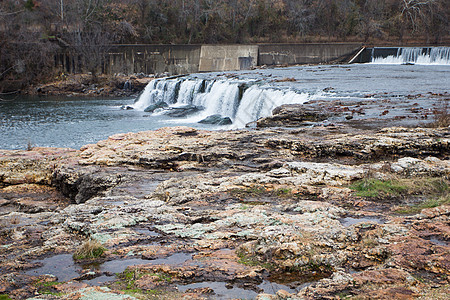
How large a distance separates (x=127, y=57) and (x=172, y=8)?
1021cm

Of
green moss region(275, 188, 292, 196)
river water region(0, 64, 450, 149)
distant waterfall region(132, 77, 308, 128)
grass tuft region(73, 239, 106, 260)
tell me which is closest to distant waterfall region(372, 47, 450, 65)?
river water region(0, 64, 450, 149)

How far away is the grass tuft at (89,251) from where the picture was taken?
335 cm

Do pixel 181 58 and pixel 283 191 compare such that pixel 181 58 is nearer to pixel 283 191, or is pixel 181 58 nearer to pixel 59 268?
pixel 283 191

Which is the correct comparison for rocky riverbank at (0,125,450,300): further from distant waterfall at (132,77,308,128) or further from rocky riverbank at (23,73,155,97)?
rocky riverbank at (23,73,155,97)

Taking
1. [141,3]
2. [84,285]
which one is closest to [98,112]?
[84,285]

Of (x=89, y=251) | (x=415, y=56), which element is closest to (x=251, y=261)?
(x=89, y=251)

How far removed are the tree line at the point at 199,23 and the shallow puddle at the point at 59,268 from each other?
31.5m

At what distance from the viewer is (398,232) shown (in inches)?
138

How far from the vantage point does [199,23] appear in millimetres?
43312

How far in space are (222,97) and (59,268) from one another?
16.8 m

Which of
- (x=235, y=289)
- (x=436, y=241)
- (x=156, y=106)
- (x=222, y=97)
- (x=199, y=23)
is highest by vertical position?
(x=199, y=23)

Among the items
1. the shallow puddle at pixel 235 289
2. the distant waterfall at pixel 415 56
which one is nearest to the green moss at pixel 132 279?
the shallow puddle at pixel 235 289

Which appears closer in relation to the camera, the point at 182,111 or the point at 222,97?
the point at 222,97

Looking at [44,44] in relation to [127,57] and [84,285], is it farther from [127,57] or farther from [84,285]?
[84,285]
